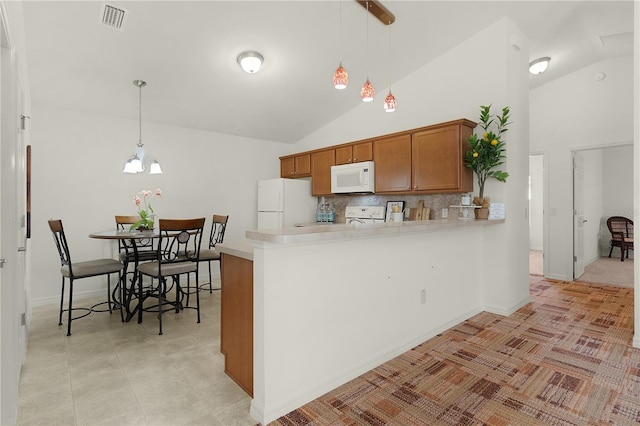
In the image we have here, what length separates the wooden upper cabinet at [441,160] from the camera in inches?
139

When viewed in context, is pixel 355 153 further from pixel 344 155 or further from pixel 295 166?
pixel 295 166

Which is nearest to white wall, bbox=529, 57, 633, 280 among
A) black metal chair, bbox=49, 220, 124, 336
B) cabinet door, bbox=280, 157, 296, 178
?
cabinet door, bbox=280, 157, 296, 178

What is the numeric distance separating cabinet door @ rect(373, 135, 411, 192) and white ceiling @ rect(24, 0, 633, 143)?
0.79 m

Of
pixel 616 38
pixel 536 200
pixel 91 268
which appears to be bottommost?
pixel 91 268

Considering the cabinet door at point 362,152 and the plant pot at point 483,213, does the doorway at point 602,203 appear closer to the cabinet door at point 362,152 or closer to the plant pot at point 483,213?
the plant pot at point 483,213

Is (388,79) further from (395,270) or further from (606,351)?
(606,351)

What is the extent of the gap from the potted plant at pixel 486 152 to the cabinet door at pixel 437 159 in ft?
0.48

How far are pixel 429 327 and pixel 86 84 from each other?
13.9ft

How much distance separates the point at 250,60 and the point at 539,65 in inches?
149

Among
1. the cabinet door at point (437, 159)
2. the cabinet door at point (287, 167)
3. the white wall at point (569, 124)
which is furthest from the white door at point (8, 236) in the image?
the white wall at point (569, 124)

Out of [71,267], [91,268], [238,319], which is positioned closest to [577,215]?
[238,319]

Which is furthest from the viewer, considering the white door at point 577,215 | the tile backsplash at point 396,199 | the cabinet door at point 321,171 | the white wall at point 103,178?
the cabinet door at point 321,171

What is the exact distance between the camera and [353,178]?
464 cm

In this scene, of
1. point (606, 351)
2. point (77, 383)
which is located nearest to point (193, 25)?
A: point (77, 383)
